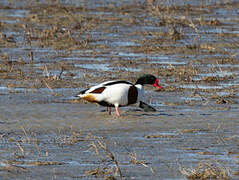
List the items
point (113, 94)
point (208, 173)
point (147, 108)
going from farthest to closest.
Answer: point (147, 108) → point (113, 94) → point (208, 173)

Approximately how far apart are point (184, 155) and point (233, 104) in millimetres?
3609

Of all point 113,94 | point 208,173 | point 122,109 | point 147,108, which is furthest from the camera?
point 122,109

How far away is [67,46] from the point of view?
17.4 meters

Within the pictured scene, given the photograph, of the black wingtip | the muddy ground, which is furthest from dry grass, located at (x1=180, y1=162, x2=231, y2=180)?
the black wingtip

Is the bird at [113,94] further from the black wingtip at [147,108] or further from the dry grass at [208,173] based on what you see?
the dry grass at [208,173]

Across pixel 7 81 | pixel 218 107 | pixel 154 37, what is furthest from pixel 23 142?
pixel 154 37

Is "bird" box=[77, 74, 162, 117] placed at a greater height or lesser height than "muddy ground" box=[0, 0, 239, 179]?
greater

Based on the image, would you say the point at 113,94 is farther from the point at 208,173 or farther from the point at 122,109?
the point at 208,173

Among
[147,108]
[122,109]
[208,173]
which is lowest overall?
[122,109]

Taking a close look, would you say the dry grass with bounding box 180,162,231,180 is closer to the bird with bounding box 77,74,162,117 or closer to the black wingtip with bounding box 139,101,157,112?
the bird with bounding box 77,74,162,117

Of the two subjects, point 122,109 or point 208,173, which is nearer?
point 208,173

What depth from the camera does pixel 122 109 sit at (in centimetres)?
1068

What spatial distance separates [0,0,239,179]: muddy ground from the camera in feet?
22.6

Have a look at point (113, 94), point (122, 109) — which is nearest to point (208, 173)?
point (113, 94)
